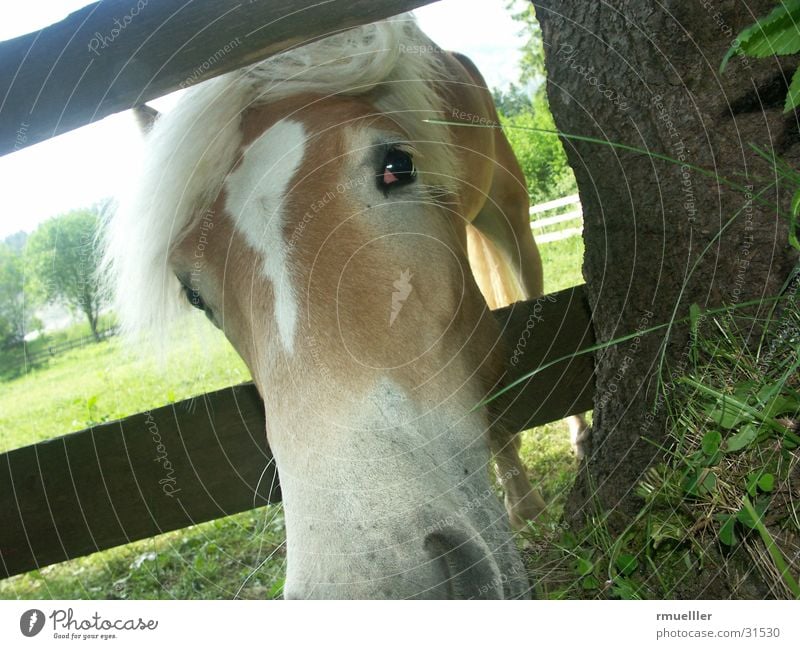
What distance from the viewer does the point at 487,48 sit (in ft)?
6.52

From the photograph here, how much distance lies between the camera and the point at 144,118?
163 cm

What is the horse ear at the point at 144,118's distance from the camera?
5.32ft

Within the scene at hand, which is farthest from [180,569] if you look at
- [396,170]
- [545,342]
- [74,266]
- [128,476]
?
[396,170]

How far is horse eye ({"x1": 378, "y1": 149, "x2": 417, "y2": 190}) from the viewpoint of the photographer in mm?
1326

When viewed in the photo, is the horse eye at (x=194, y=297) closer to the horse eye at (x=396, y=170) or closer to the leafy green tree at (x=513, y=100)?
the horse eye at (x=396, y=170)

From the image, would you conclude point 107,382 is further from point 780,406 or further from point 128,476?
point 780,406

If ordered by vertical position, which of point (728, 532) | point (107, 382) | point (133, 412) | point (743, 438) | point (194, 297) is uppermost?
point (194, 297)

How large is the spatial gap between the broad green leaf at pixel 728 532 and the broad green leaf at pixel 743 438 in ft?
0.35

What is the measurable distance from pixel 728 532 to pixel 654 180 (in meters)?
0.66

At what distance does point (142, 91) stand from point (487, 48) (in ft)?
3.73

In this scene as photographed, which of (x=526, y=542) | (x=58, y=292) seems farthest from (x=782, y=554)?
(x=58, y=292)

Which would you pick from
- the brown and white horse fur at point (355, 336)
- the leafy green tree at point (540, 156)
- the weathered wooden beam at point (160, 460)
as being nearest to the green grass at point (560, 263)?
the leafy green tree at point (540, 156)

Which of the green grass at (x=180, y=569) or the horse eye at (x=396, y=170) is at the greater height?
the horse eye at (x=396, y=170)

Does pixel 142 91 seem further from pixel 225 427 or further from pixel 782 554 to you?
pixel 782 554
